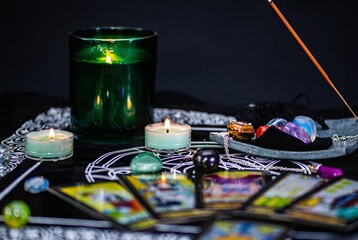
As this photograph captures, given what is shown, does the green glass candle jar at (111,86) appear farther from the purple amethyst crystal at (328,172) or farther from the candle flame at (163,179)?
the purple amethyst crystal at (328,172)

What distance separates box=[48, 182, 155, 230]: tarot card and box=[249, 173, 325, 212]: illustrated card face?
15 centimetres

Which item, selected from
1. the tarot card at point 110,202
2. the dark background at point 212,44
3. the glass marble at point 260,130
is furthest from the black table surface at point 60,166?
the dark background at point 212,44

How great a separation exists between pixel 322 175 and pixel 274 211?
0.20 meters

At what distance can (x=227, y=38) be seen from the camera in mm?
2076

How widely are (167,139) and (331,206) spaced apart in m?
0.37

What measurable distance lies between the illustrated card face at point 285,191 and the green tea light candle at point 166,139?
23 cm

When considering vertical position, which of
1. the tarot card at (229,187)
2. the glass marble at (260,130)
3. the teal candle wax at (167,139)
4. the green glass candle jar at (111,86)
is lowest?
the tarot card at (229,187)

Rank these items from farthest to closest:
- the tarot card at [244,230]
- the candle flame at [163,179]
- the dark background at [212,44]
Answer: the dark background at [212,44], the candle flame at [163,179], the tarot card at [244,230]

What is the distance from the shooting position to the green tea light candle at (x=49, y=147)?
120 centimetres

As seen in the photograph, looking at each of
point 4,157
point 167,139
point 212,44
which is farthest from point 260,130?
point 212,44

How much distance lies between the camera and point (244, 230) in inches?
36.5

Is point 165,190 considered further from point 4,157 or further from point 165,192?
point 4,157

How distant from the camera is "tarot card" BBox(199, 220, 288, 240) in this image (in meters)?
0.91

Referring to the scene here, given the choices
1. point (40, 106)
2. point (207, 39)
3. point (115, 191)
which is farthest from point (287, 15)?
point (115, 191)
